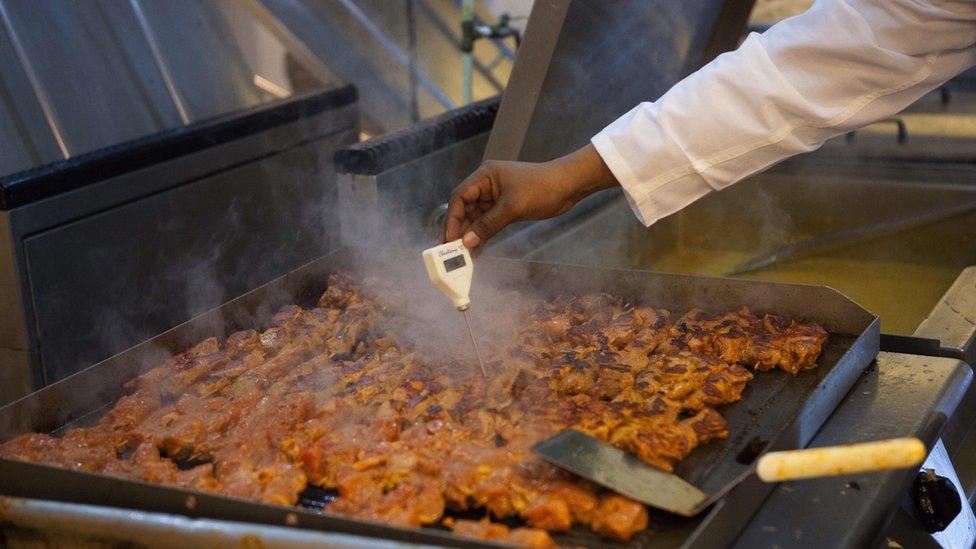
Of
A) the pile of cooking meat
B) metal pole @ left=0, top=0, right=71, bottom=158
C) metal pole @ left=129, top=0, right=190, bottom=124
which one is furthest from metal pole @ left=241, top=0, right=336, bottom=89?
the pile of cooking meat

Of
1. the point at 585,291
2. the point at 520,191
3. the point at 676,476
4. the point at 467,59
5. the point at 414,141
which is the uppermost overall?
the point at 467,59

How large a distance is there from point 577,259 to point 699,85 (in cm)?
117

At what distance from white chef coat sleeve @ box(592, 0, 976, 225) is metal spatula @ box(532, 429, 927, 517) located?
0.94 metres

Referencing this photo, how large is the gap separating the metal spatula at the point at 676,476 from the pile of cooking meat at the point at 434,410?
0.04 meters

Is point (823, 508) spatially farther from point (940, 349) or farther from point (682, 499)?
point (940, 349)

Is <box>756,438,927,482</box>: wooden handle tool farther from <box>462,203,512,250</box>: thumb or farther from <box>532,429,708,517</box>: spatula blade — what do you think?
<box>462,203,512,250</box>: thumb

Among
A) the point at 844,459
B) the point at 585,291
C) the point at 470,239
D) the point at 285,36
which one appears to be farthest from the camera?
the point at 285,36

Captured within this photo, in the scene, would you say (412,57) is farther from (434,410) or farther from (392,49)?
(434,410)

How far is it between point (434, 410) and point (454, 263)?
15.4 inches

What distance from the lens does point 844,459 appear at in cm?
146

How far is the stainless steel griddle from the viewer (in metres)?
1.61

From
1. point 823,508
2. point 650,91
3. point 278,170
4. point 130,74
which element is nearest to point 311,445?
point 823,508

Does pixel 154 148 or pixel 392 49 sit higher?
pixel 392 49

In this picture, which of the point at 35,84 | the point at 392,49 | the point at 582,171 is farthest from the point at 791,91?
the point at 392,49
